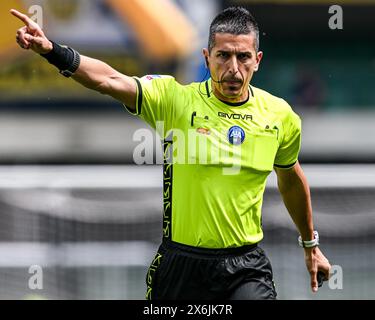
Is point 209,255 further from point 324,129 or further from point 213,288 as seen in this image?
point 324,129

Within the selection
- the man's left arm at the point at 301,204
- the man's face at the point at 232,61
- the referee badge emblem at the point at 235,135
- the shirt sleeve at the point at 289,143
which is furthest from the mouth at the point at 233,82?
the man's left arm at the point at 301,204

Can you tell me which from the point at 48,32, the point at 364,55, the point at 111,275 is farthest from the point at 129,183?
the point at 364,55

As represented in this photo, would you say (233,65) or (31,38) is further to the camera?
(233,65)

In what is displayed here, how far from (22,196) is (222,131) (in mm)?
4280

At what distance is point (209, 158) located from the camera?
5.70m

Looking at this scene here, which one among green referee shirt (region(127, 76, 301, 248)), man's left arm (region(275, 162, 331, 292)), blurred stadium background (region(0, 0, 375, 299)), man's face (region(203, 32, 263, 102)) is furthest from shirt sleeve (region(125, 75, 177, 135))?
blurred stadium background (region(0, 0, 375, 299))

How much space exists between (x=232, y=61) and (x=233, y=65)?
0.03 m

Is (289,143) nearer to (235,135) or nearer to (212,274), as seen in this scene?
(235,135)

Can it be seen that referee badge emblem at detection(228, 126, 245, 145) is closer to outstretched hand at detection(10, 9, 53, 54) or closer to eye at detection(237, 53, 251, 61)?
eye at detection(237, 53, 251, 61)

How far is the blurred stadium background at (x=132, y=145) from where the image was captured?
375 inches

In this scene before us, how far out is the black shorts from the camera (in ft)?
18.7

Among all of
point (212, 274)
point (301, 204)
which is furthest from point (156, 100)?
point (301, 204)

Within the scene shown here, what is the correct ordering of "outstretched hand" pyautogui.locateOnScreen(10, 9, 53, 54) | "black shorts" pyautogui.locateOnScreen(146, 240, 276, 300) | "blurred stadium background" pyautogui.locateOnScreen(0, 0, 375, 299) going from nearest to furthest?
"outstretched hand" pyautogui.locateOnScreen(10, 9, 53, 54)
"black shorts" pyautogui.locateOnScreen(146, 240, 276, 300)
"blurred stadium background" pyautogui.locateOnScreen(0, 0, 375, 299)

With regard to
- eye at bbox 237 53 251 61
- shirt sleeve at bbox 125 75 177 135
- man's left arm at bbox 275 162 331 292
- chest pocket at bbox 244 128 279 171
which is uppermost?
eye at bbox 237 53 251 61
